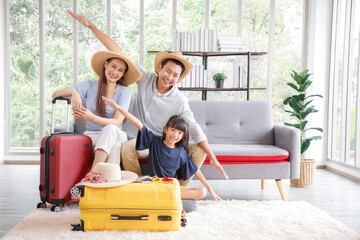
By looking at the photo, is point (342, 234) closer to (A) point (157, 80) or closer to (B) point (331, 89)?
(A) point (157, 80)

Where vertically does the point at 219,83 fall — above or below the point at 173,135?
above

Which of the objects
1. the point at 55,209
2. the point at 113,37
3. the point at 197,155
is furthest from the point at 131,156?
the point at 113,37

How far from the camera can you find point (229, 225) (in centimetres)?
203

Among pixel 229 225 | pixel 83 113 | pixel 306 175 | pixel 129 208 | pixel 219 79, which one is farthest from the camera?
pixel 219 79

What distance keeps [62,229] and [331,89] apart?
12.3 ft

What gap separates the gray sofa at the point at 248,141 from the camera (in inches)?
106

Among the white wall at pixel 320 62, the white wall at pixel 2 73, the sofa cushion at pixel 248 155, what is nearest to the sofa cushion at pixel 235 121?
the sofa cushion at pixel 248 155

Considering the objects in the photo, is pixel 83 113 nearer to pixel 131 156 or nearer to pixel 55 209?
pixel 131 156

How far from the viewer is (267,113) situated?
128 inches

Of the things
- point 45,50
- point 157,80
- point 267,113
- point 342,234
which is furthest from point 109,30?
point 342,234

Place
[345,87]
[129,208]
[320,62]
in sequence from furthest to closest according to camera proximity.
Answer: [320,62], [345,87], [129,208]

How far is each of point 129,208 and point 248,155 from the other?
1.20 meters

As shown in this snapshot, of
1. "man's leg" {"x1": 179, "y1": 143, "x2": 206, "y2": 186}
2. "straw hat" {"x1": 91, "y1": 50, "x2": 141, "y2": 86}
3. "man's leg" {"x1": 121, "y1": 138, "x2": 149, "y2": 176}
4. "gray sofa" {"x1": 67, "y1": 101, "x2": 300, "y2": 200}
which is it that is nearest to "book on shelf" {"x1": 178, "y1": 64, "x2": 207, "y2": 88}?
"gray sofa" {"x1": 67, "y1": 101, "x2": 300, "y2": 200}

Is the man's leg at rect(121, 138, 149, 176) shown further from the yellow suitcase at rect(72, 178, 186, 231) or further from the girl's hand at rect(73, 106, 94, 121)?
the yellow suitcase at rect(72, 178, 186, 231)
